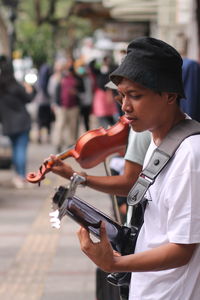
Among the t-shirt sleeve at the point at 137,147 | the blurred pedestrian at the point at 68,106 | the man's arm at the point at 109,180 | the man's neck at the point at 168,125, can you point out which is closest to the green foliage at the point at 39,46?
the blurred pedestrian at the point at 68,106

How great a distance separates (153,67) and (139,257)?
0.54 metres

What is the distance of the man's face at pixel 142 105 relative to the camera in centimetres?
240

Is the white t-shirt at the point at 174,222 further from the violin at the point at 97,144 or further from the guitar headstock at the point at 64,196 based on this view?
the violin at the point at 97,144

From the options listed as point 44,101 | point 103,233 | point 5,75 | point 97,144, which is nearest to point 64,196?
point 103,233

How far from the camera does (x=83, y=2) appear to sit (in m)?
24.7

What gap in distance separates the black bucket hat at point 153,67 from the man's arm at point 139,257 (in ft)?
1.44

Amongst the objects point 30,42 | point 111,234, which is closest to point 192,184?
point 111,234

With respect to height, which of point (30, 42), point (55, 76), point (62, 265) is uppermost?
point (62, 265)

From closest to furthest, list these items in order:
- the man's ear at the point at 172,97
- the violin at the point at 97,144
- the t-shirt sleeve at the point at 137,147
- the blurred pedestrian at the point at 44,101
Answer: the man's ear at the point at 172,97 < the t-shirt sleeve at the point at 137,147 < the violin at the point at 97,144 < the blurred pedestrian at the point at 44,101

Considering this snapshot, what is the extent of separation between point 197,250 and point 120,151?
5.62ft

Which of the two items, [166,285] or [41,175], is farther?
[41,175]

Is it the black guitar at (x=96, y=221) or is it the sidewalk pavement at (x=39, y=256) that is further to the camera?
the sidewalk pavement at (x=39, y=256)

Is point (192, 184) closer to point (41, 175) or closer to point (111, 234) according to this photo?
point (111, 234)

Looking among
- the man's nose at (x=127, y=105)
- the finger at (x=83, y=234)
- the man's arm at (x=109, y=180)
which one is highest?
the man's nose at (x=127, y=105)
